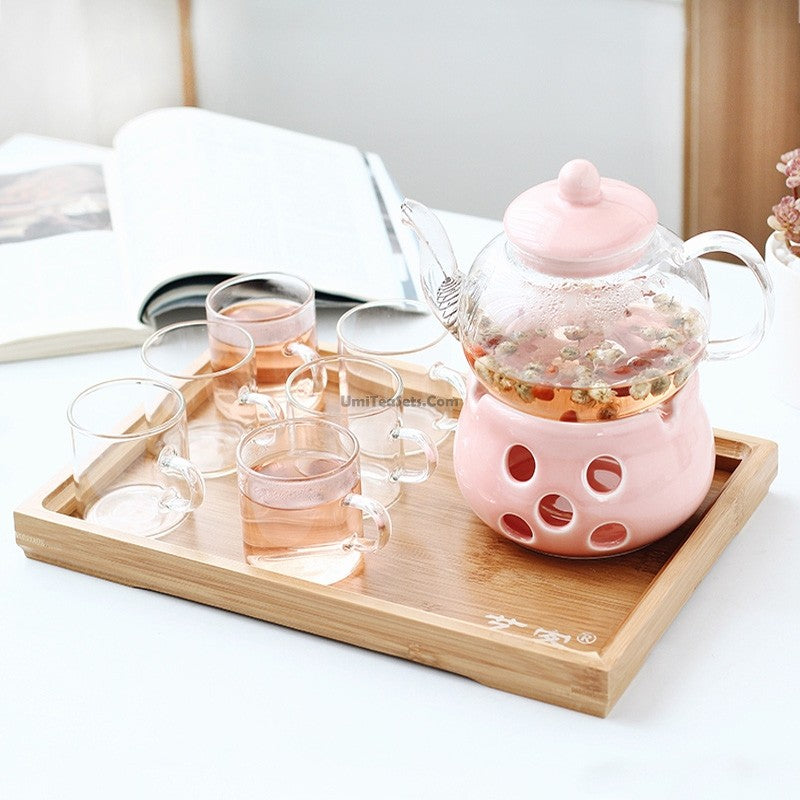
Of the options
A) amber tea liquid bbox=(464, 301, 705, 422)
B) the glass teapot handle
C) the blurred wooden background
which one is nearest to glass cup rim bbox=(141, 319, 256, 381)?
amber tea liquid bbox=(464, 301, 705, 422)

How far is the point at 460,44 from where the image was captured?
190 cm

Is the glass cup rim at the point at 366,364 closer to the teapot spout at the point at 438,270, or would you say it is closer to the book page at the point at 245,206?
the teapot spout at the point at 438,270

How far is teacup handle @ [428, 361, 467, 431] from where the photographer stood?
0.97m

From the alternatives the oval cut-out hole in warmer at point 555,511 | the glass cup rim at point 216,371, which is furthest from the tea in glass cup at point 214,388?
the oval cut-out hole in warmer at point 555,511

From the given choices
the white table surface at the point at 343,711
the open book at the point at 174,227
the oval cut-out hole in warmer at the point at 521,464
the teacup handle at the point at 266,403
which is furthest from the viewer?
the open book at the point at 174,227

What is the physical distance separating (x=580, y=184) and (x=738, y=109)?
40.5 inches

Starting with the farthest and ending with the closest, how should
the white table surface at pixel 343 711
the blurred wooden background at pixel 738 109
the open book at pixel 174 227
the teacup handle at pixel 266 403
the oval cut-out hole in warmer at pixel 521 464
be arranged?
the blurred wooden background at pixel 738 109 → the open book at pixel 174 227 → the teacup handle at pixel 266 403 → the oval cut-out hole in warmer at pixel 521 464 → the white table surface at pixel 343 711

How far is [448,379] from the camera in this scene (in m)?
0.97

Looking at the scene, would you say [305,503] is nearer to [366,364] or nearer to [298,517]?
[298,517]

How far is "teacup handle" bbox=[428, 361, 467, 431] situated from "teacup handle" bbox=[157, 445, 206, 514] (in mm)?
189

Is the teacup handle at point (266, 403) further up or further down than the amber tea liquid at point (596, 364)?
further down

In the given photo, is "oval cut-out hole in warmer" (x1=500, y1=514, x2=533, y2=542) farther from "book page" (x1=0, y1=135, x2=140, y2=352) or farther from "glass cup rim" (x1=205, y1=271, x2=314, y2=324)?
"book page" (x1=0, y1=135, x2=140, y2=352)

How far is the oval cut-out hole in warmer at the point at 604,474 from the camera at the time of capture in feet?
2.65

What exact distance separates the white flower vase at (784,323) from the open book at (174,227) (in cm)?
33
